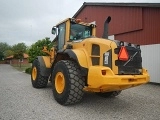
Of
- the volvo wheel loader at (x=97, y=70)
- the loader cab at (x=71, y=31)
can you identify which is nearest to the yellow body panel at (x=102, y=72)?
the volvo wheel loader at (x=97, y=70)

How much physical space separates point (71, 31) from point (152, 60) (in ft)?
21.9

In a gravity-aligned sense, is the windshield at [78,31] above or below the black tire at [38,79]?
above

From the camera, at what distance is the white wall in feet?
37.8

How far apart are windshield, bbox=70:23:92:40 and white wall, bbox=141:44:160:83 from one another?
18.3ft

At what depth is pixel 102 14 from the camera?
646 inches

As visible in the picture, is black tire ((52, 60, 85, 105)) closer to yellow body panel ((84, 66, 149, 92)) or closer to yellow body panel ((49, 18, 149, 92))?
yellow body panel ((49, 18, 149, 92))

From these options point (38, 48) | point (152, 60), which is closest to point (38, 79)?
point (152, 60)

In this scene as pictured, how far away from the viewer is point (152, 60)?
1192cm

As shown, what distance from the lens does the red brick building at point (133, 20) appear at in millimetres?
11711

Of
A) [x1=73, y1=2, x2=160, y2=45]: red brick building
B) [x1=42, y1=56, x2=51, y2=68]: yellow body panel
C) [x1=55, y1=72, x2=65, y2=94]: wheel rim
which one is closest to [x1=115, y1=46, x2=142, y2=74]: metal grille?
[x1=55, y1=72, x2=65, y2=94]: wheel rim

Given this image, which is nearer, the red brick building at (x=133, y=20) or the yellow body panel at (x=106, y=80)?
the yellow body panel at (x=106, y=80)

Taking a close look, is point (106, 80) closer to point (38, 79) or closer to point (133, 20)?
point (38, 79)

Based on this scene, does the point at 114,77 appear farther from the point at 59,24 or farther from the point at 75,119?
the point at 59,24

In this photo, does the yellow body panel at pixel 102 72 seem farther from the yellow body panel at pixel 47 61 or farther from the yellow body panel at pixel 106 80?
the yellow body panel at pixel 47 61
